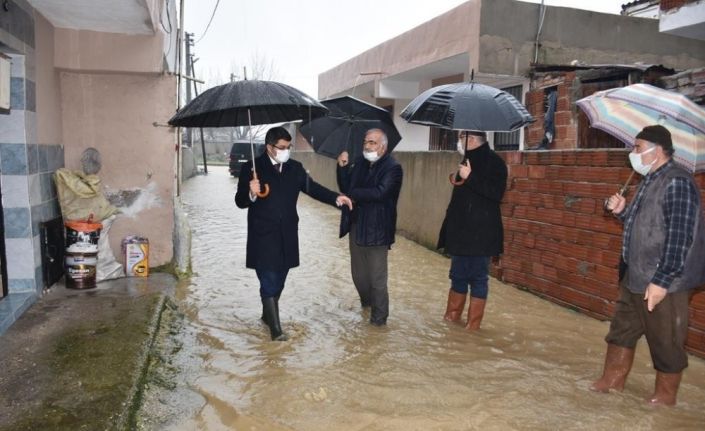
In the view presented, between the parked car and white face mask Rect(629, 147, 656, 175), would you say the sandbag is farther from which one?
the parked car

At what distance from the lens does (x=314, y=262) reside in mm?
7812

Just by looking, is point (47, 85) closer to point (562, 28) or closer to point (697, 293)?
point (697, 293)

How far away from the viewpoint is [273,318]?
14.4 ft

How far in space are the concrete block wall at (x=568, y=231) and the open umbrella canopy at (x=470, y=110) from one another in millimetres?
1355

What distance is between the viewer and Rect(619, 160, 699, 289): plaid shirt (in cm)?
296

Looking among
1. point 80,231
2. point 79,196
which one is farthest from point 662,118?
point 79,196

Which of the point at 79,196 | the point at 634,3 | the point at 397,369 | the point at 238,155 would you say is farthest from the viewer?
the point at 238,155

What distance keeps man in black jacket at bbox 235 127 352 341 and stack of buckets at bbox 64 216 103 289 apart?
1.95 m

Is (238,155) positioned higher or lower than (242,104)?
lower

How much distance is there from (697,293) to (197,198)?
14.5 metres

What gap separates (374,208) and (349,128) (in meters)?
0.92

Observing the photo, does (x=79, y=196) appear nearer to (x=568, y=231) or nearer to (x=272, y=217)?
(x=272, y=217)

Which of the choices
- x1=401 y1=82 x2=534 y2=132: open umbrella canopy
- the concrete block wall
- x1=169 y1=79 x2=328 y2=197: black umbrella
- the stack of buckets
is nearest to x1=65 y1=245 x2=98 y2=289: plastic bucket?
the stack of buckets

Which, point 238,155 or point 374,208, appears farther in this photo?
point 238,155
